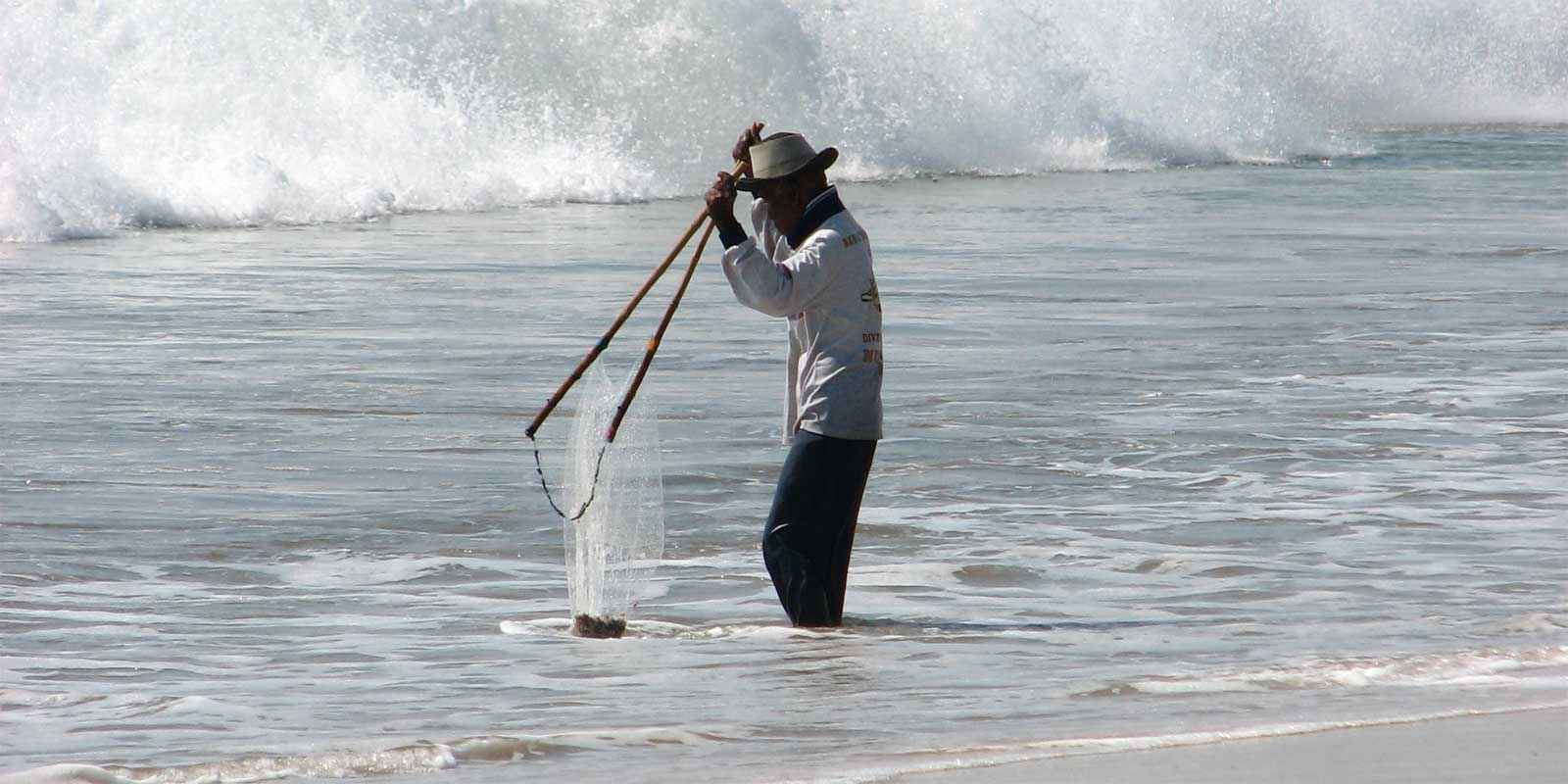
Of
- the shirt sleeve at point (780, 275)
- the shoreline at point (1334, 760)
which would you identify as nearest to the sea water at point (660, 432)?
the shoreline at point (1334, 760)

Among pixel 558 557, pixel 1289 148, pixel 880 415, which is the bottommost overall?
pixel 1289 148

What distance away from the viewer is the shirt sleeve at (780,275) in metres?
6.52

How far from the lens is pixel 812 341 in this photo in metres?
6.86

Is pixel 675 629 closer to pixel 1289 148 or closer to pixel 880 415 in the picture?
pixel 880 415

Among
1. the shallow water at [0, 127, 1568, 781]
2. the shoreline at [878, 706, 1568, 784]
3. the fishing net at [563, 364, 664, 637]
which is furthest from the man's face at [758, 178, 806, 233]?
the shoreline at [878, 706, 1568, 784]

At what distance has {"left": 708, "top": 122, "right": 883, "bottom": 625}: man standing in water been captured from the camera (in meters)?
6.68

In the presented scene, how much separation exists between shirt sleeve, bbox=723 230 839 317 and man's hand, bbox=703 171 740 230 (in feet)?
0.25

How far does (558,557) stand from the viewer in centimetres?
842

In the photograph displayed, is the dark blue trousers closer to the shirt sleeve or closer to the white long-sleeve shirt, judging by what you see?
the white long-sleeve shirt

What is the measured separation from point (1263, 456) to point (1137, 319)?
469 cm

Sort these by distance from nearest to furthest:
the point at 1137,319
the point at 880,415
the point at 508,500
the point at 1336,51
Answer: the point at 880,415, the point at 508,500, the point at 1137,319, the point at 1336,51

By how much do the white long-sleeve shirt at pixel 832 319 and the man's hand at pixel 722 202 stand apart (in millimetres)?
213

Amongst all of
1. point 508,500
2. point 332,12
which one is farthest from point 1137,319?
point 332,12

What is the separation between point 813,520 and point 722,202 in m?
1.04
